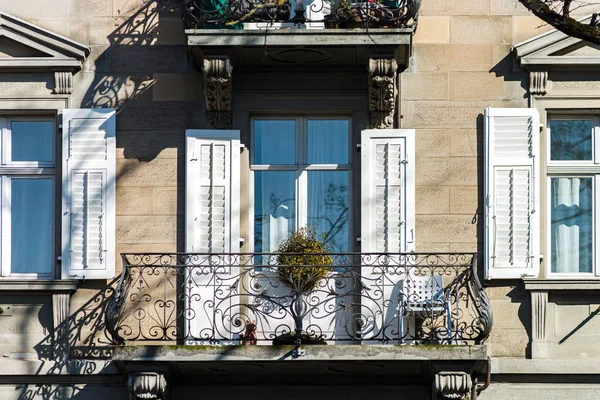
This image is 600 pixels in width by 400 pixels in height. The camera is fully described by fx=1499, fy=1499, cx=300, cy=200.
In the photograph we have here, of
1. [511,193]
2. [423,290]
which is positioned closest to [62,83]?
[423,290]

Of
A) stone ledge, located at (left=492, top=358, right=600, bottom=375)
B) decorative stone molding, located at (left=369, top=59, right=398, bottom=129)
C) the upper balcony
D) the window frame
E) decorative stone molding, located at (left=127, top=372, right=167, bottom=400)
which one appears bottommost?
decorative stone molding, located at (left=127, top=372, right=167, bottom=400)

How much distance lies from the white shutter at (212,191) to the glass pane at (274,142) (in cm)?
40

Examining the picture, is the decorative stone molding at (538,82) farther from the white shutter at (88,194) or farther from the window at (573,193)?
the white shutter at (88,194)

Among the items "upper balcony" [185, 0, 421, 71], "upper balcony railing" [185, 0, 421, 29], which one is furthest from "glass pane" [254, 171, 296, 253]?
"upper balcony railing" [185, 0, 421, 29]

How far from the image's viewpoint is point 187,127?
46.3 feet

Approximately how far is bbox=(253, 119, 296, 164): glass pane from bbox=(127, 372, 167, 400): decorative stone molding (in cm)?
243

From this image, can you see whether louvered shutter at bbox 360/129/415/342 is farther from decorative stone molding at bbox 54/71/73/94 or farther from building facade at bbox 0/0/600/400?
decorative stone molding at bbox 54/71/73/94

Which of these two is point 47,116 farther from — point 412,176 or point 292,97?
point 412,176

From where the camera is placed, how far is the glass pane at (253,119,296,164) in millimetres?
14273

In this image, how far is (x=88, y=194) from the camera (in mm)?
13875

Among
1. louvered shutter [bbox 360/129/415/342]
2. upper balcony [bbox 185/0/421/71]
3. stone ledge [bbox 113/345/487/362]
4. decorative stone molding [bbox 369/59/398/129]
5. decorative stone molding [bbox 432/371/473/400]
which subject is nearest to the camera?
stone ledge [bbox 113/345/487/362]

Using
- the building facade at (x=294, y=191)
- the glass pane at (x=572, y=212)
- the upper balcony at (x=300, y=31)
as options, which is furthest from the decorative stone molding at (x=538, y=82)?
the upper balcony at (x=300, y=31)

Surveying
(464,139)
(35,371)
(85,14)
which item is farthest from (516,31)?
(35,371)

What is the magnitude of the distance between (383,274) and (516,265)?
1.30 meters
